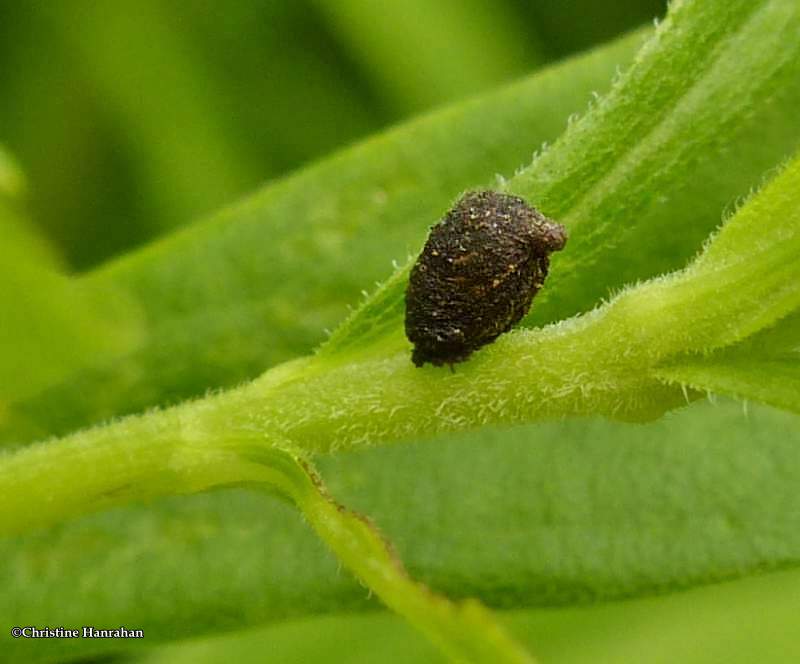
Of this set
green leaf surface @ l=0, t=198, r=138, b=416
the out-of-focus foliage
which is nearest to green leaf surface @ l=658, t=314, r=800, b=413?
the out-of-focus foliage

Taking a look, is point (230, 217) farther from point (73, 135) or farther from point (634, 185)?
point (73, 135)

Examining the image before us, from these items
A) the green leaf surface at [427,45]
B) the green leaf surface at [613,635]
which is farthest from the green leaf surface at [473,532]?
the green leaf surface at [427,45]

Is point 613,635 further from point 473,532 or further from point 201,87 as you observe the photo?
point 201,87

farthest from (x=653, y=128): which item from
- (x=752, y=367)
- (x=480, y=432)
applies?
(x=480, y=432)

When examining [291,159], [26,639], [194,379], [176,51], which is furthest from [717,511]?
[176,51]

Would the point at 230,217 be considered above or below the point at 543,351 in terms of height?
above

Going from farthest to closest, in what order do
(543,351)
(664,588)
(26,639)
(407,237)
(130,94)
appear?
(130,94)
(407,237)
(26,639)
(664,588)
(543,351)

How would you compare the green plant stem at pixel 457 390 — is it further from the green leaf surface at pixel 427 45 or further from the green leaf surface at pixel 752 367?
the green leaf surface at pixel 427 45
